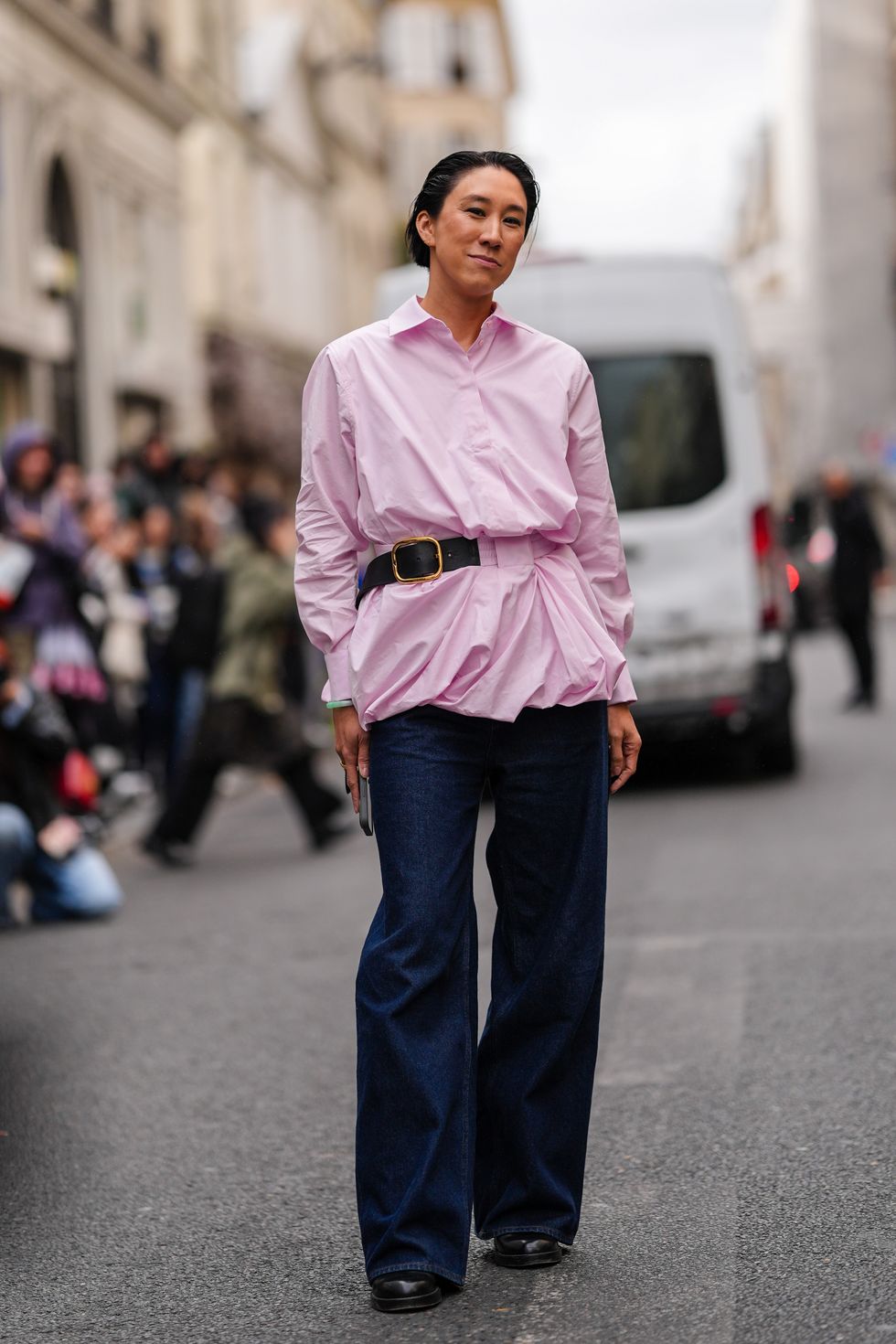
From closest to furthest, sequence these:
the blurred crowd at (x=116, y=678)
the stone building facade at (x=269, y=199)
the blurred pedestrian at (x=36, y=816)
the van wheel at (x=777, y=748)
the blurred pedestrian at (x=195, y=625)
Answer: the blurred pedestrian at (x=36, y=816), the blurred crowd at (x=116, y=678), the blurred pedestrian at (x=195, y=625), the van wheel at (x=777, y=748), the stone building facade at (x=269, y=199)

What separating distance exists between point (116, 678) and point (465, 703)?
11.6 meters

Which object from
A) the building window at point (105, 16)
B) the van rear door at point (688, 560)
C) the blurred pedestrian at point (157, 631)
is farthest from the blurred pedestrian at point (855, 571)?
the building window at point (105, 16)

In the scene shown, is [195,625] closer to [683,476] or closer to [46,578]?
[46,578]

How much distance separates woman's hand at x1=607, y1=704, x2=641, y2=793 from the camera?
391 centimetres

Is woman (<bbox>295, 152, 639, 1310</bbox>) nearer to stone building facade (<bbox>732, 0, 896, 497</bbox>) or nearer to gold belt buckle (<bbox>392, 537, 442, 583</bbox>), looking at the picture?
gold belt buckle (<bbox>392, 537, 442, 583</bbox>)

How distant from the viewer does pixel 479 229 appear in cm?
372

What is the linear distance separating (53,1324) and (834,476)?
49.1ft

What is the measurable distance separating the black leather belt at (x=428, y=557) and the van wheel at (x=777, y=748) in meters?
8.31

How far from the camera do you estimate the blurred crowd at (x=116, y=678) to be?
8391 mm

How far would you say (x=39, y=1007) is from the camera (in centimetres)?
675

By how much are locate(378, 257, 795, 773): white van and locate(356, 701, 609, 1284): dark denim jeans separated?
299 inches

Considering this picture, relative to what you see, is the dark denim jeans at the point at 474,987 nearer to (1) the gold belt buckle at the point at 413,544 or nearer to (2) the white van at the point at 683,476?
(1) the gold belt buckle at the point at 413,544

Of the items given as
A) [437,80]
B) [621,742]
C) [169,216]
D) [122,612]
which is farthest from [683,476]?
[437,80]

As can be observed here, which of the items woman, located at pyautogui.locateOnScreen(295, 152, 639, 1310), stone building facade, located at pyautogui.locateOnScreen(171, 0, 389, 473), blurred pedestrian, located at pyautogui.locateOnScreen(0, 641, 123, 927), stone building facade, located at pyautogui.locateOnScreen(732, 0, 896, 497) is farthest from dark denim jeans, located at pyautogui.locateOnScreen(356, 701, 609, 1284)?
stone building facade, located at pyautogui.locateOnScreen(732, 0, 896, 497)
